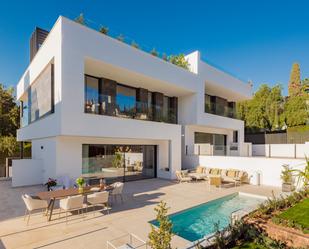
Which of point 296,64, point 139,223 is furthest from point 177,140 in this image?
point 296,64

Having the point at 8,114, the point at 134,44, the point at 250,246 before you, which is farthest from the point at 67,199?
the point at 8,114

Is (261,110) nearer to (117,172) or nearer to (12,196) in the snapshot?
(117,172)

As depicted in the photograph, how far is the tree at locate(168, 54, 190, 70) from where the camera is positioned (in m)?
16.3

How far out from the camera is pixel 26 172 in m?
12.6

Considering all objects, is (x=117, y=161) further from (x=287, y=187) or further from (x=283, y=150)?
(x=283, y=150)

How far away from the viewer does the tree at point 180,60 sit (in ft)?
53.5

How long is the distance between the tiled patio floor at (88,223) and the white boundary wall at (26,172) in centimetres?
142

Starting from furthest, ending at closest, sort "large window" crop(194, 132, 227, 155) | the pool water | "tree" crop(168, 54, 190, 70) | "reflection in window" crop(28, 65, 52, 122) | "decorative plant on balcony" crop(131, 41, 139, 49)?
"large window" crop(194, 132, 227, 155), "tree" crop(168, 54, 190, 70), "decorative plant on balcony" crop(131, 41, 139, 49), "reflection in window" crop(28, 65, 52, 122), the pool water

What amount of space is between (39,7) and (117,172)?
1234 centimetres

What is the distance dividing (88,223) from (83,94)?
641 cm

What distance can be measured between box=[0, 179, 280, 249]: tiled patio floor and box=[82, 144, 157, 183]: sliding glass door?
2.85 meters

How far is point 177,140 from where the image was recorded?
15695 millimetres

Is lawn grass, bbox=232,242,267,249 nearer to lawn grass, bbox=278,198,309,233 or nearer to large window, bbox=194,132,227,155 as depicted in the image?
lawn grass, bbox=278,198,309,233

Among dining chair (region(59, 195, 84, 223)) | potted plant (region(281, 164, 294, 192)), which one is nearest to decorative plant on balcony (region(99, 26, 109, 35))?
dining chair (region(59, 195, 84, 223))
